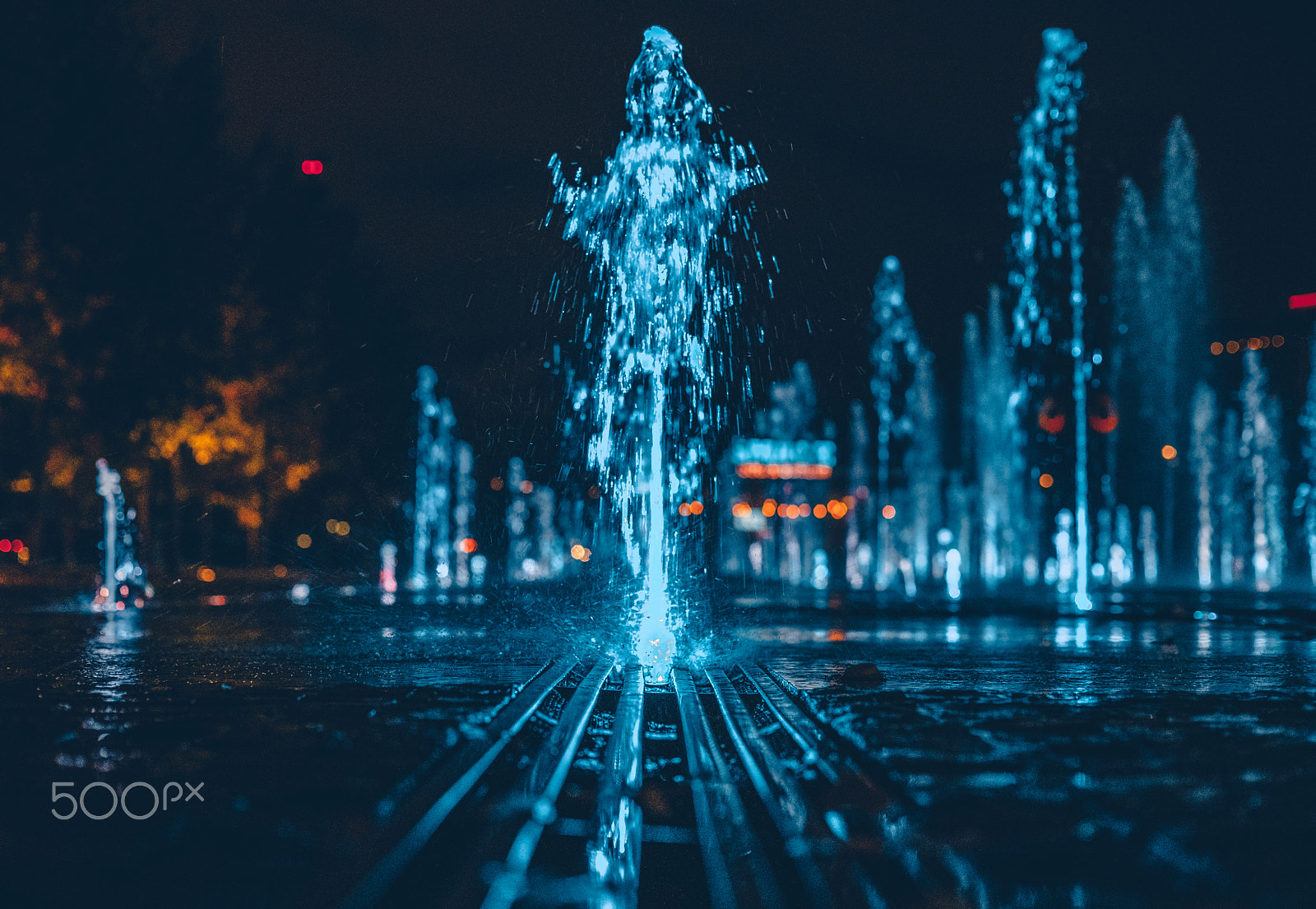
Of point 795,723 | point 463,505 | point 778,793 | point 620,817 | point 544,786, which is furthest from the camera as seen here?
point 463,505

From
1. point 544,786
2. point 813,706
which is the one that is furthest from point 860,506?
point 544,786

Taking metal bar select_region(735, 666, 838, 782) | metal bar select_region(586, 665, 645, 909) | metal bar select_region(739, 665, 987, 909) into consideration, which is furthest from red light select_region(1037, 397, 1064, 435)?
metal bar select_region(586, 665, 645, 909)

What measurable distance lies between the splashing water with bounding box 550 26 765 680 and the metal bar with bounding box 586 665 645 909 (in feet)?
25.7

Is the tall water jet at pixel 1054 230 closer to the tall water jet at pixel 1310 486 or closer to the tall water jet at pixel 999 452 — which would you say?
the tall water jet at pixel 999 452

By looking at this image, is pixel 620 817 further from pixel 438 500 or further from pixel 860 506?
pixel 860 506

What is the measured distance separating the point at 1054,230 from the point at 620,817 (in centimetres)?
2889

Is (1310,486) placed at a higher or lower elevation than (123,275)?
lower

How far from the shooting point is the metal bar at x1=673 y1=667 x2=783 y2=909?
541 cm

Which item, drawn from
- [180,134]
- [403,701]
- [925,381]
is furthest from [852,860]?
[925,381]

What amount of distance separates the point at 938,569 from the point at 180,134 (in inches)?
1944

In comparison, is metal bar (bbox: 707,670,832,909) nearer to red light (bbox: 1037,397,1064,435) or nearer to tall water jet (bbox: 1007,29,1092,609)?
tall water jet (bbox: 1007,29,1092,609)

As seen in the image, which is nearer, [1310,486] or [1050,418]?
[1050,418]

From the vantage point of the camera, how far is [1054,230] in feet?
109

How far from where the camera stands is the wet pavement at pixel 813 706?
17.4ft
